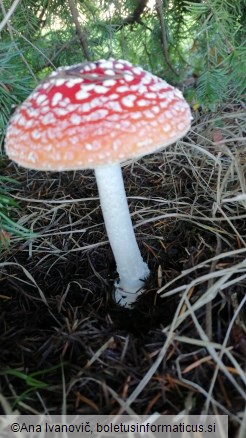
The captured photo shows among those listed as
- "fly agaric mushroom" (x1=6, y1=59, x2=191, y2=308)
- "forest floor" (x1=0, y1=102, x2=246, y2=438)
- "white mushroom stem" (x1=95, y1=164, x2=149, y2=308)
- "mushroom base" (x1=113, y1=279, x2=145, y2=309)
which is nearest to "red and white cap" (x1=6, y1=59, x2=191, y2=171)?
"fly agaric mushroom" (x1=6, y1=59, x2=191, y2=308)

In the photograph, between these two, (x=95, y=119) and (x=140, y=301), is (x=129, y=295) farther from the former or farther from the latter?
(x=95, y=119)

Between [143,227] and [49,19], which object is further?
[49,19]

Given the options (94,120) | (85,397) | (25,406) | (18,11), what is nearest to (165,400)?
(85,397)

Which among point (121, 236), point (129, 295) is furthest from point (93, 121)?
point (129, 295)

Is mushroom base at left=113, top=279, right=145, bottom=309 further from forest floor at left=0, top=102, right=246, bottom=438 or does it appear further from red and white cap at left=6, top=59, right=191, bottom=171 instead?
red and white cap at left=6, top=59, right=191, bottom=171

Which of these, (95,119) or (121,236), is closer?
(95,119)

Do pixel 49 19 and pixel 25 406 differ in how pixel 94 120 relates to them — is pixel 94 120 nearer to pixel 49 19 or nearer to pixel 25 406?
pixel 25 406
